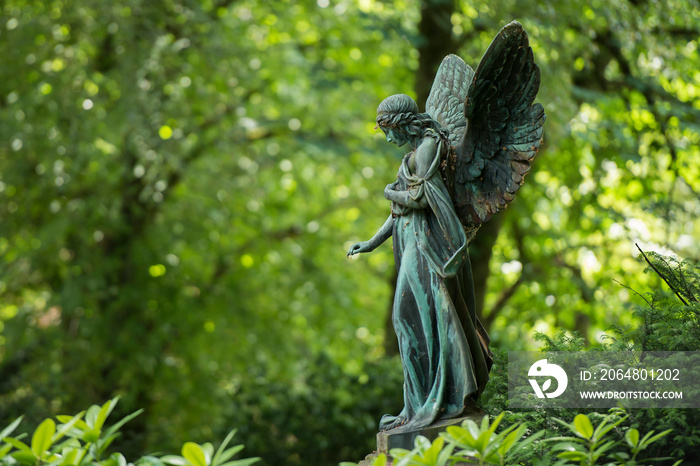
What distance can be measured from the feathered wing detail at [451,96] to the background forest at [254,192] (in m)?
3.94

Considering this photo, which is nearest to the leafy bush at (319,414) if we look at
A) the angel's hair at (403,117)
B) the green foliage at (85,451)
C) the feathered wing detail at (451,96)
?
the feathered wing detail at (451,96)

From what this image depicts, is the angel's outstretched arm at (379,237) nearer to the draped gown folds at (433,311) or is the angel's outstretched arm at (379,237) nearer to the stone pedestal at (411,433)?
the draped gown folds at (433,311)

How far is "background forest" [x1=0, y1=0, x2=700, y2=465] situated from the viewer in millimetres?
9617

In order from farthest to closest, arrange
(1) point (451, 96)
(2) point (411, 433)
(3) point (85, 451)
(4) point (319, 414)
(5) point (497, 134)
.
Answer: (4) point (319, 414) < (1) point (451, 96) < (5) point (497, 134) < (2) point (411, 433) < (3) point (85, 451)

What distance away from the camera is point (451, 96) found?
4699 millimetres

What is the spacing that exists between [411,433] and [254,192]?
840cm

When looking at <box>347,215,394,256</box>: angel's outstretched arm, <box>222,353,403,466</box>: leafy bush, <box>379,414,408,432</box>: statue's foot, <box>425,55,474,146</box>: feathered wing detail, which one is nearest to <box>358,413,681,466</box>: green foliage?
<box>379,414,408,432</box>: statue's foot

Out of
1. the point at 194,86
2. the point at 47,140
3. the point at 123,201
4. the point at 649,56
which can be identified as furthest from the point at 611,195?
the point at 47,140

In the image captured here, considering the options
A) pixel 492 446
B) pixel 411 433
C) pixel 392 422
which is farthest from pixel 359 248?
pixel 492 446

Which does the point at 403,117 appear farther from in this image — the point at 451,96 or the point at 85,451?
the point at 85,451

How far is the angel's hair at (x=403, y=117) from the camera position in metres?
4.28

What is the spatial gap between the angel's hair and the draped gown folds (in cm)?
8

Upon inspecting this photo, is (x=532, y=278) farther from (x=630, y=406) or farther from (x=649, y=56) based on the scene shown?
(x=630, y=406)

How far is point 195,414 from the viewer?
11.7m
